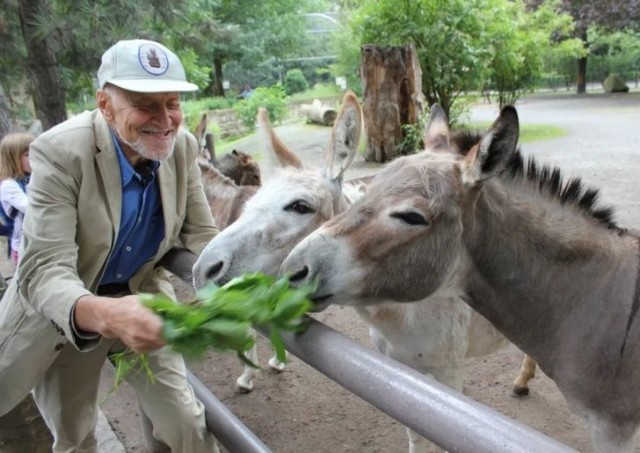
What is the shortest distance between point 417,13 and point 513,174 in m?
11.6

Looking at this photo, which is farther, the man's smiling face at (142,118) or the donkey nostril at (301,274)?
the man's smiling face at (142,118)

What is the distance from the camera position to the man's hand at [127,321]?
5.15 feet

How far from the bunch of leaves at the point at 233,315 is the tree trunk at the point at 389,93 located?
10583 millimetres

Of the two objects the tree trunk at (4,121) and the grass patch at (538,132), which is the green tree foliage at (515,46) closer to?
the grass patch at (538,132)

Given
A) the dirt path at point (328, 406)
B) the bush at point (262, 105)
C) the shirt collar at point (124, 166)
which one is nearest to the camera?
the shirt collar at point (124, 166)

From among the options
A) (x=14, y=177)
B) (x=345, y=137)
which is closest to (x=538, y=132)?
(x=14, y=177)

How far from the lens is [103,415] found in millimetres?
Answer: 4023

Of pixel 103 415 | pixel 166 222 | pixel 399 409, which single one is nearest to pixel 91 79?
pixel 103 415

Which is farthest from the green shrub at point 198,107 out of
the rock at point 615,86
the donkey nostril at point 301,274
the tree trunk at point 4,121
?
the rock at point 615,86

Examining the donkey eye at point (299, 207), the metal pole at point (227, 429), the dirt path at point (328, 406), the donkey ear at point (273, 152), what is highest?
the donkey ear at point (273, 152)

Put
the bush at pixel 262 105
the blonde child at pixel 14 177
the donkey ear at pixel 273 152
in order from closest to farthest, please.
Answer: the donkey ear at pixel 273 152 < the blonde child at pixel 14 177 < the bush at pixel 262 105

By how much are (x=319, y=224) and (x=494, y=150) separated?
981 millimetres

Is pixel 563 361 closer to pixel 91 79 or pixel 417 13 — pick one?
pixel 91 79

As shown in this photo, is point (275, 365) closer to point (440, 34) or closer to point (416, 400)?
point (416, 400)
